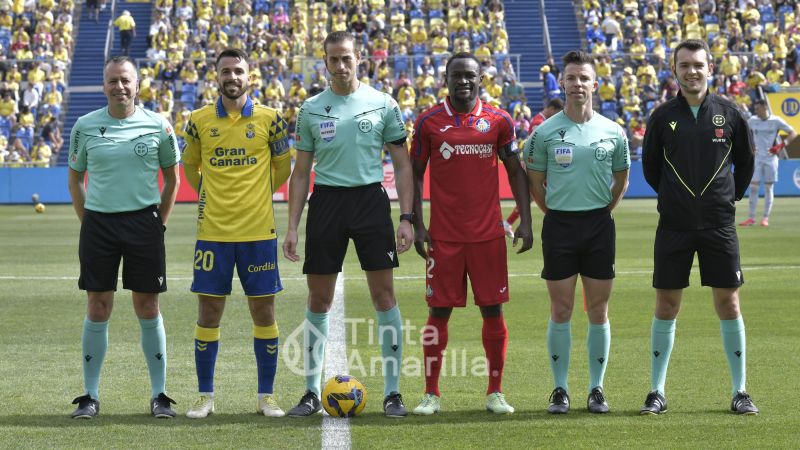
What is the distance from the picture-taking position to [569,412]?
756 centimetres

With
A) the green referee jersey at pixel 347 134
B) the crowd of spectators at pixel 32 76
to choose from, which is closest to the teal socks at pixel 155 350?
the green referee jersey at pixel 347 134

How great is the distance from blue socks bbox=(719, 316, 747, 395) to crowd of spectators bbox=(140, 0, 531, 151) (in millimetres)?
28874

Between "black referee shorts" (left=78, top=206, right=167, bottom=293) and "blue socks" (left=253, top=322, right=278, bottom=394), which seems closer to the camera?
"black referee shorts" (left=78, top=206, right=167, bottom=293)

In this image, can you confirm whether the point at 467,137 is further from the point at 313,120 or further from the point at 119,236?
the point at 119,236

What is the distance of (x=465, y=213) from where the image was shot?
7.67 meters

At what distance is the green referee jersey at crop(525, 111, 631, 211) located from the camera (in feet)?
25.0

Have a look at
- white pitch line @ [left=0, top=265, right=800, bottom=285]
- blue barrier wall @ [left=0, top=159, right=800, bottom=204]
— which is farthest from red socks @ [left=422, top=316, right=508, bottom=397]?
blue barrier wall @ [left=0, top=159, right=800, bottom=204]

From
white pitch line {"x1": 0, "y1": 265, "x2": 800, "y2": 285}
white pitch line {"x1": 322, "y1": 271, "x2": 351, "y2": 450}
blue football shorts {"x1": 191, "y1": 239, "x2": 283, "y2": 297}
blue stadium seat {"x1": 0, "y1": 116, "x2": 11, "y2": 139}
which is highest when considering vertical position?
blue football shorts {"x1": 191, "y1": 239, "x2": 283, "y2": 297}

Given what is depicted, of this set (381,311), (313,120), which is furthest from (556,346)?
(313,120)

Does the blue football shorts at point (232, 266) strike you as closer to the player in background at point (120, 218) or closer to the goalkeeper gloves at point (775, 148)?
the player in background at point (120, 218)

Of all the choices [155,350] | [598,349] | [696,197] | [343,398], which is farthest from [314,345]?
[696,197]

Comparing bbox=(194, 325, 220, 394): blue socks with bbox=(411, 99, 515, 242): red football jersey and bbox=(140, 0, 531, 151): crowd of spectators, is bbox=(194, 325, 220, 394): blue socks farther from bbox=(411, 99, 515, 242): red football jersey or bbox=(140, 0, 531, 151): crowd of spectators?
bbox=(140, 0, 531, 151): crowd of spectators

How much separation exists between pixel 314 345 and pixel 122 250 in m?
1.35

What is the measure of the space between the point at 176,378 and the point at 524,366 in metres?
2.64
